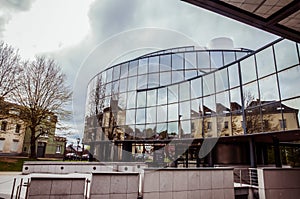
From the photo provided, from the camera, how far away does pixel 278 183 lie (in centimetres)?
991

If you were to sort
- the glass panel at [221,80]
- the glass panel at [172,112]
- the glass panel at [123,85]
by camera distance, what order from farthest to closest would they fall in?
the glass panel at [123,85], the glass panel at [172,112], the glass panel at [221,80]

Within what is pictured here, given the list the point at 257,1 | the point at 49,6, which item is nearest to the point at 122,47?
the point at 49,6

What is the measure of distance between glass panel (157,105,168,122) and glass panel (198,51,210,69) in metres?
6.23

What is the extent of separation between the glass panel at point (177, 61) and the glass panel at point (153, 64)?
5.94ft

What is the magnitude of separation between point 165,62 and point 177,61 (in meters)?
1.34

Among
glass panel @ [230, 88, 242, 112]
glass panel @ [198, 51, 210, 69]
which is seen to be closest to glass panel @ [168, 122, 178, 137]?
glass panel @ [230, 88, 242, 112]

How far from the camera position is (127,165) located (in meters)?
16.4

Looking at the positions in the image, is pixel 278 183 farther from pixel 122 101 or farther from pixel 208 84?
pixel 122 101

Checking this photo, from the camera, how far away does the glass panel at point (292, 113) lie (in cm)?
1114

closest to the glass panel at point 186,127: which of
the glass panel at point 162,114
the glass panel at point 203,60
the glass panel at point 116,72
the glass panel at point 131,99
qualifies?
the glass panel at point 162,114

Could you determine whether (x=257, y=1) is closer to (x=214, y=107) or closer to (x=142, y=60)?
(x=214, y=107)

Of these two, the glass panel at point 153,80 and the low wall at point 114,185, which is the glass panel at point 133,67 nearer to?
the glass panel at point 153,80

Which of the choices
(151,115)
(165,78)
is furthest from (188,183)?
(165,78)

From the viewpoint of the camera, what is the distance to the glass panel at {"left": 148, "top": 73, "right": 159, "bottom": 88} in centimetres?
2284
